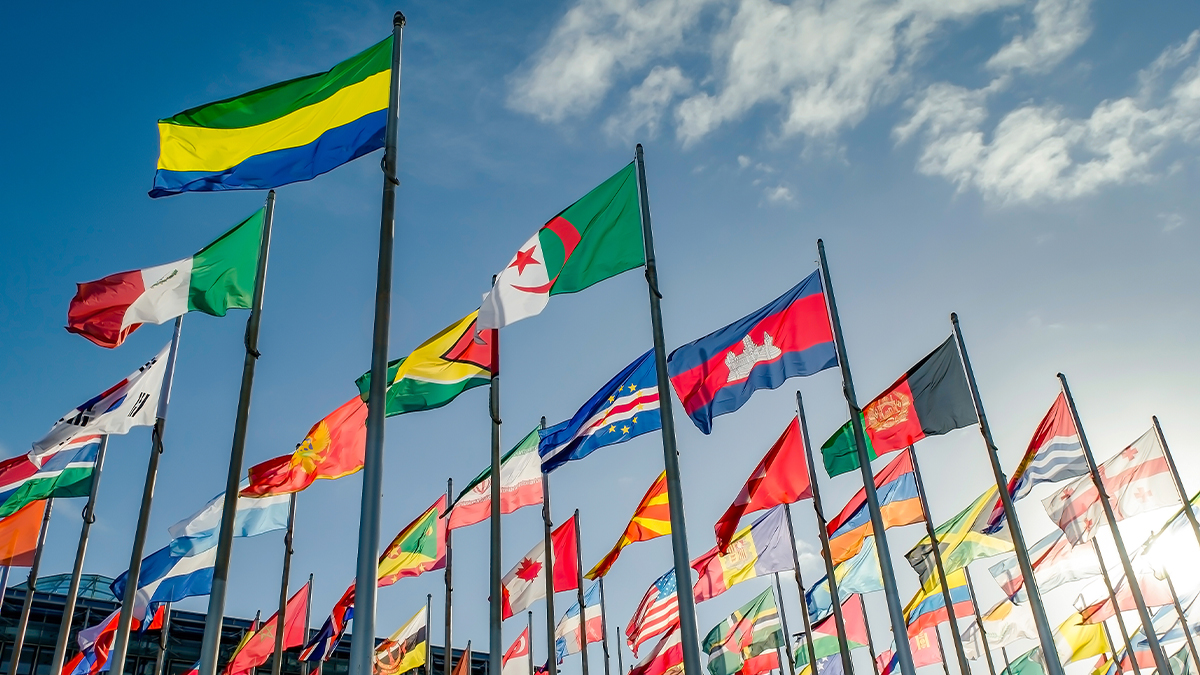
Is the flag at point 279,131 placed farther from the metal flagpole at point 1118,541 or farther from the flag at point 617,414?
the metal flagpole at point 1118,541

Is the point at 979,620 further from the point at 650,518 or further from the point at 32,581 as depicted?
the point at 32,581

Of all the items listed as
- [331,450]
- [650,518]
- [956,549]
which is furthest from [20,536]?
[956,549]

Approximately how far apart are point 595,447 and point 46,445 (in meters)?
10.7

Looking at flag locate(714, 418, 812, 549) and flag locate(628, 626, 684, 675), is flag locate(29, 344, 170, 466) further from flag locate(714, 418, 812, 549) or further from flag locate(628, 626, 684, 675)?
flag locate(628, 626, 684, 675)

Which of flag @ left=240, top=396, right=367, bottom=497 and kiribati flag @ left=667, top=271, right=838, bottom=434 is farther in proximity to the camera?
flag @ left=240, top=396, right=367, bottom=497

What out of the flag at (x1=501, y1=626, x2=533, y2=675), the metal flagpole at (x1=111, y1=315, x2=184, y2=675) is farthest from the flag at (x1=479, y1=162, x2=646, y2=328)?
the flag at (x1=501, y1=626, x2=533, y2=675)

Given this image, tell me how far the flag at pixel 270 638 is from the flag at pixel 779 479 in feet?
55.9

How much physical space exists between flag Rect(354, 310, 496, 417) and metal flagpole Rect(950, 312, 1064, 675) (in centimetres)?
970

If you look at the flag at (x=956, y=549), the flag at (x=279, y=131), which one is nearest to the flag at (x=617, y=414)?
the flag at (x=279, y=131)

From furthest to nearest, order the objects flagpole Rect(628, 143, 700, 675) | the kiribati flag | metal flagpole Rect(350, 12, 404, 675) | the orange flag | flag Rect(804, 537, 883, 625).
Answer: flag Rect(804, 537, 883, 625) < the orange flag < the kiribati flag < flagpole Rect(628, 143, 700, 675) < metal flagpole Rect(350, 12, 404, 675)

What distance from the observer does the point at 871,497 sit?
530 inches

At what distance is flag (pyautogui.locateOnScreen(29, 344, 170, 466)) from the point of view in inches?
632

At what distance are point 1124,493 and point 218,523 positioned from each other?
2412 centimetres

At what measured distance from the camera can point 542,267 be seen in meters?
13.1
